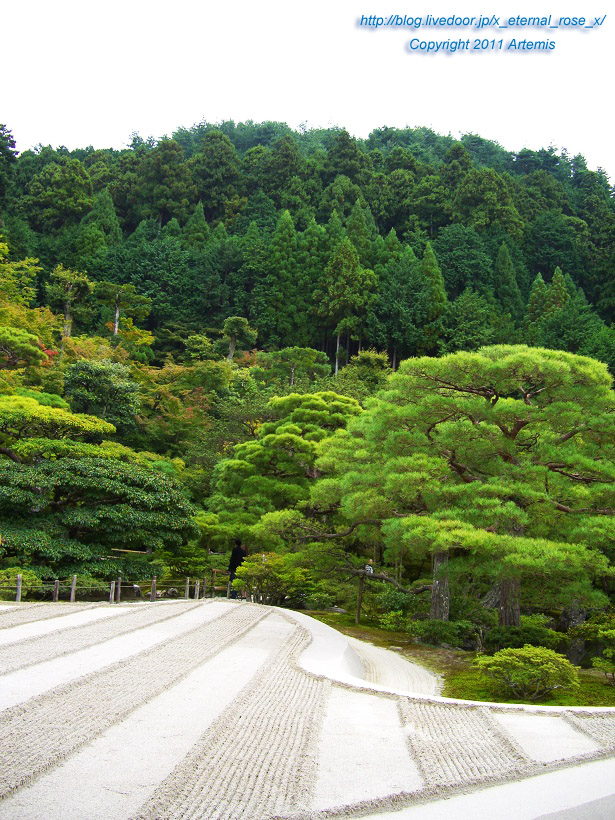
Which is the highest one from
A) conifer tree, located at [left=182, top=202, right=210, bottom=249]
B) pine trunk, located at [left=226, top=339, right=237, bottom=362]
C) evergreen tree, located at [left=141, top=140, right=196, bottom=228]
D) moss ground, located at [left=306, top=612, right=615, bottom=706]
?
evergreen tree, located at [left=141, top=140, right=196, bottom=228]

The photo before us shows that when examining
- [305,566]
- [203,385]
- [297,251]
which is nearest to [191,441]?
[203,385]

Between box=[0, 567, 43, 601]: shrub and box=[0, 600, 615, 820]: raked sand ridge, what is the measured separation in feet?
13.9

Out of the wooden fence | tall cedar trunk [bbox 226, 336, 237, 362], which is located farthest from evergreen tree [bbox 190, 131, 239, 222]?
the wooden fence

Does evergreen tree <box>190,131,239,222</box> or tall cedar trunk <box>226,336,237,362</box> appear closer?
tall cedar trunk <box>226,336,237,362</box>

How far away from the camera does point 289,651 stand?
6.69 metres

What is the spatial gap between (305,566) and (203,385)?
14.7m

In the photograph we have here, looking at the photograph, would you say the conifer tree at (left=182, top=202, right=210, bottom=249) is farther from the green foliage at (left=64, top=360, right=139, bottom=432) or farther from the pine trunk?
the green foliage at (left=64, top=360, right=139, bottom=432)

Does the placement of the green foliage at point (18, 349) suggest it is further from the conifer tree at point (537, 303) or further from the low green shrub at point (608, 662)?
the conifer tree at point (537, 303)

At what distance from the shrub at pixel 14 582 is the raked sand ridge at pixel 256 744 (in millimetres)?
4233

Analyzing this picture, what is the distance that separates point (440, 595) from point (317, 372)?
18.7 metres

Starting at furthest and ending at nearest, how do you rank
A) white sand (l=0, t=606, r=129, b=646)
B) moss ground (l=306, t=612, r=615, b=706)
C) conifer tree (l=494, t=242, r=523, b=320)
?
conifer tree (l=494, t=242, r=523, b=320) < moss ground (l=306, t=612, r=615, b=706) < white sand (l=0, t=606, r=129, b=646)

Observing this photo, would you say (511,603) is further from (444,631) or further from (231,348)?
(231,348)

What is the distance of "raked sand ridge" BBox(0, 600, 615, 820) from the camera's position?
9.54 feet

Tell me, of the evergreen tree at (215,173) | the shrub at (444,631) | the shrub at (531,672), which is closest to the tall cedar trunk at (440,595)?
the shrub at (444,631)
